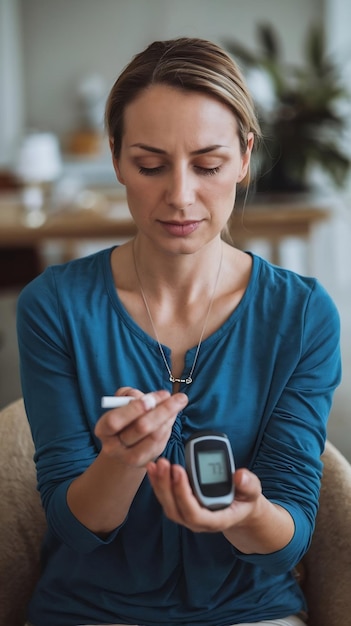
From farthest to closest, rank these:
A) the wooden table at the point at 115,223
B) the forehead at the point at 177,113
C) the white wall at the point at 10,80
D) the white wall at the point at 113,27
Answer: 1. the white wall at the point at 113,27
2. the white wall at the point at 10,80
3. the wooden table at the point at 115,223
4. the forehead at the point at 177,113

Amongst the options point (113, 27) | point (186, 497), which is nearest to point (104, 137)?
point (186, 497)

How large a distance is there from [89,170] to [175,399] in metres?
5.07

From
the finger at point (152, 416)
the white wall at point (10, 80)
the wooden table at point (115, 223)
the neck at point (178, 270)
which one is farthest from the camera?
the white wall at point (10, 80)

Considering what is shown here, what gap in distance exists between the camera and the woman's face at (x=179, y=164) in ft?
3.19

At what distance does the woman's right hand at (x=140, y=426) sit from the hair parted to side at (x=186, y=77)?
0.38 meters

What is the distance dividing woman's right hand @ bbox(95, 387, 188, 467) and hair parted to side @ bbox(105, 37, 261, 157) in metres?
0.38

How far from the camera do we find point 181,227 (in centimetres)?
101

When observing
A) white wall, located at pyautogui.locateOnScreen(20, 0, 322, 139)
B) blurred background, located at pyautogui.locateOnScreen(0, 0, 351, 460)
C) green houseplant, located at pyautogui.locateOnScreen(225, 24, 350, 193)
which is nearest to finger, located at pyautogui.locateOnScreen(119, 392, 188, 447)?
blurred background, located at pyautogui.locateOnScreen(0, 0, 351, 460)

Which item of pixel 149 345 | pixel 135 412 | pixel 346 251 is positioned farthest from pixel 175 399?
pixel 346 251

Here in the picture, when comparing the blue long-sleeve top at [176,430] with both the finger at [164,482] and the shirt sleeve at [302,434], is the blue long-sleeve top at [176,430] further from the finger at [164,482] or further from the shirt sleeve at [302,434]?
the finger at [164,482]

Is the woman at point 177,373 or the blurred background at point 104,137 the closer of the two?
the woman at point 177,373

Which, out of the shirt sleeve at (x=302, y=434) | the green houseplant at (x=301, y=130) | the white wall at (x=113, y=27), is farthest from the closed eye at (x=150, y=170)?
the white wall at (x=113, y=27)

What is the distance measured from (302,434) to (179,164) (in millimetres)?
364

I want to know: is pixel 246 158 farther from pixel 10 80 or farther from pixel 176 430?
pixel 10 80
